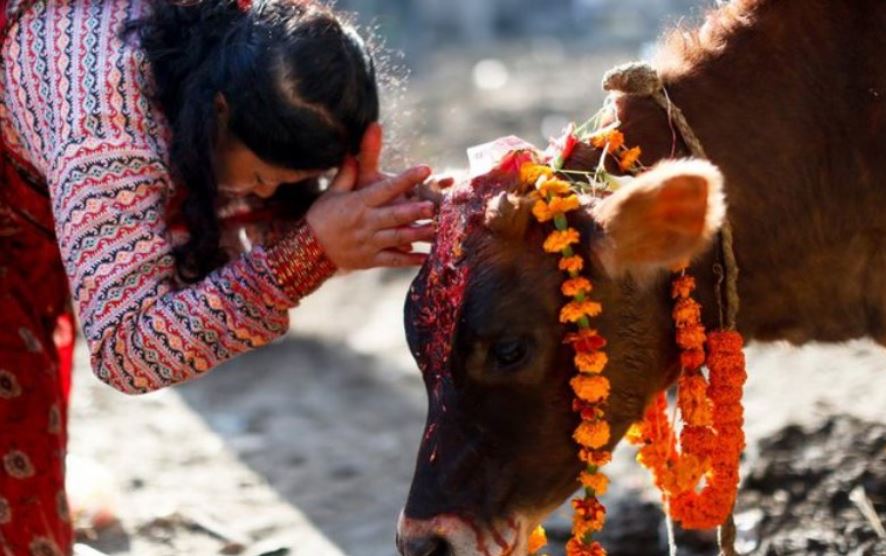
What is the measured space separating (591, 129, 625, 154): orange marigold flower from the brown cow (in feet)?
0.14

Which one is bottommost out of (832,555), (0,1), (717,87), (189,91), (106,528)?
(832,555)

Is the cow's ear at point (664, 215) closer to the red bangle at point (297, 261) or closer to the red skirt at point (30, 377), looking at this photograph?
the red bangle at point (297, 261)

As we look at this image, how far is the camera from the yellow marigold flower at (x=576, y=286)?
2857 millimetres

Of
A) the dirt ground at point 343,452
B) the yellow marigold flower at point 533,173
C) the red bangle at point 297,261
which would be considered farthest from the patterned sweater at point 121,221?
the dirt ground at point 343,452

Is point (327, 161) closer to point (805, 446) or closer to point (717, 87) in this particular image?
point (717, 87)

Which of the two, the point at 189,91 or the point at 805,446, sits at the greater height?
the point at 189,91

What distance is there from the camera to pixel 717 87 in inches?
124

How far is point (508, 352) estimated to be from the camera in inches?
114

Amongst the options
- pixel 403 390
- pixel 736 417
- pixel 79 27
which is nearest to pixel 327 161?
pixel 79 27

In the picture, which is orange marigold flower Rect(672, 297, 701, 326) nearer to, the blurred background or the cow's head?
the cow's head

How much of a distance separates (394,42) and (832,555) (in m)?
13.2

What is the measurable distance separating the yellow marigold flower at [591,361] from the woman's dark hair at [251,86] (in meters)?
0.88

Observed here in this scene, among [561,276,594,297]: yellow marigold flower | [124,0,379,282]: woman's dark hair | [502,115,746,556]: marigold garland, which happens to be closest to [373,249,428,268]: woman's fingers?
[124,0,379,282]: woman's dark hair

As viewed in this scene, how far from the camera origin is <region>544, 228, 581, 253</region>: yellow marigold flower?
2.86 m
